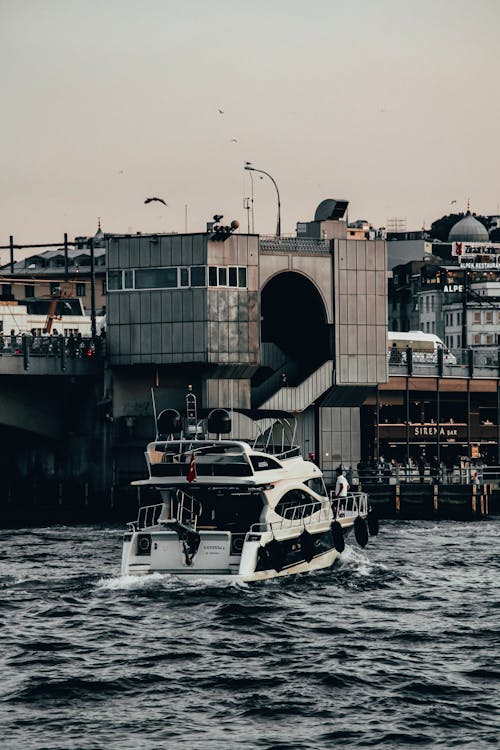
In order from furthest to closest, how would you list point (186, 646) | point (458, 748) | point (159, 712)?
point (186, 646) → point (159, 712) → point (458, 748)

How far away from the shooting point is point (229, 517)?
6322cm

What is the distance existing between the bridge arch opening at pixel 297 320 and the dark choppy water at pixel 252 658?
34499 mm

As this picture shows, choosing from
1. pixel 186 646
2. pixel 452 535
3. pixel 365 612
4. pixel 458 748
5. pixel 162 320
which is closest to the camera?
pixel 458 748

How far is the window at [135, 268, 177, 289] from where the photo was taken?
97812mm

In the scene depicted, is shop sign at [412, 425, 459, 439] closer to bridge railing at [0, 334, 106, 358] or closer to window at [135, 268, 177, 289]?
bridge railing at [0, 334, 106, 358]

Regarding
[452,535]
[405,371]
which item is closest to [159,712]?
[452,535]

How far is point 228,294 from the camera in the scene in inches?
3856

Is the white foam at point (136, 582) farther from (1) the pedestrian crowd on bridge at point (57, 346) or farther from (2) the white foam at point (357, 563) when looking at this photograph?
(1) the pedestrian crowd on bridge at point (57, 346)

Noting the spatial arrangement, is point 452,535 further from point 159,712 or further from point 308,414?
point 159,712

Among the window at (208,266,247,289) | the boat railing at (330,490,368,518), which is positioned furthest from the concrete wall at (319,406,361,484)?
the boat railing at (330,490,368,518)

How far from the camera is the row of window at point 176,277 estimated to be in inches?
3836

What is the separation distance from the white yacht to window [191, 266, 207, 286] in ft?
103

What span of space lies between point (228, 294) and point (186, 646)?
50504 millimetres

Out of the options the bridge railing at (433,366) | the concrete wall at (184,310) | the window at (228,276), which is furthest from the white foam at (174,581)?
the bridge railing at (433,366)
